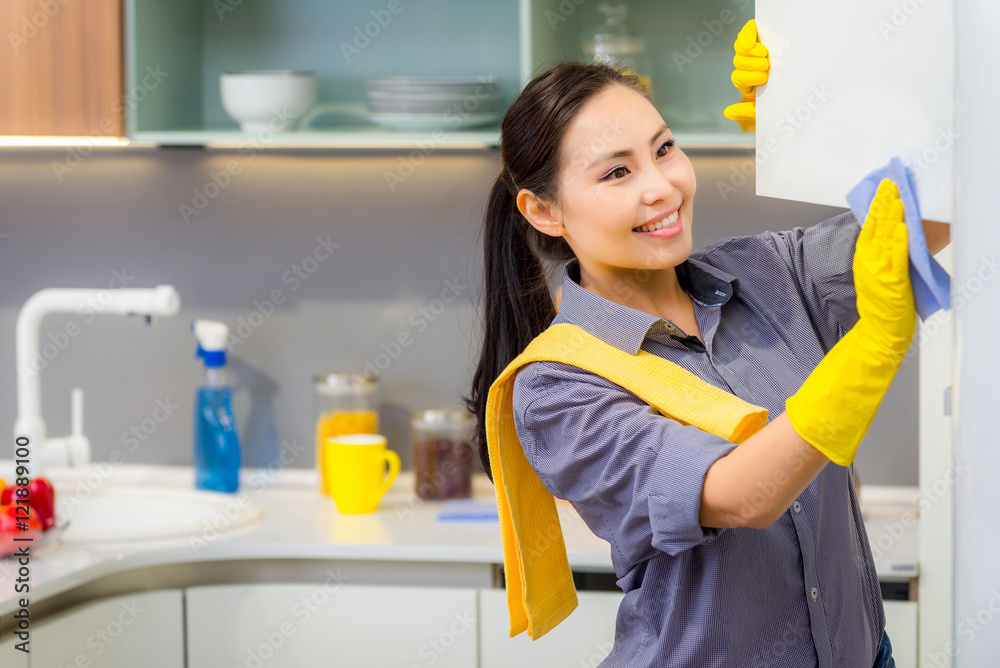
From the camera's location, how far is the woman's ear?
3.61 ft

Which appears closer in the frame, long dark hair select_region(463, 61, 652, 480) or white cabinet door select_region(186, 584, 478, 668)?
long dark hair select_region(463, 61, 652, 480)

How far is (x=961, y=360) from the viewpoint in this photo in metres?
0.67

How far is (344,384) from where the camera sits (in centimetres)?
204

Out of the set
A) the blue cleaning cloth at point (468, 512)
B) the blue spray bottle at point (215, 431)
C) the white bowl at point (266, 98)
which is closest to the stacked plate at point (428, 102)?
the white bowl at point (266, 98)

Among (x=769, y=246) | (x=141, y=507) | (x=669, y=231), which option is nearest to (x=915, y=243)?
(x=669, y=231)

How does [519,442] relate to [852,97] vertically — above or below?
below

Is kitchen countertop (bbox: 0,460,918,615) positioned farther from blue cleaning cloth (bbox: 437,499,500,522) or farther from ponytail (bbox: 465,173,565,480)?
ponytail (bbox: 465,173,565,480)

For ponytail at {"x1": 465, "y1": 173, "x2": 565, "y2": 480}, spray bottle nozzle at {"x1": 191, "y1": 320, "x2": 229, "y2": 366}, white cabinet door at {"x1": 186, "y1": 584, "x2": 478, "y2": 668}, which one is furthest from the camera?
spray bottle nozzle at {"x1": 191, "y1": 320, "x2": 229, "y2": 366}

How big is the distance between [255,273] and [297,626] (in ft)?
2.51

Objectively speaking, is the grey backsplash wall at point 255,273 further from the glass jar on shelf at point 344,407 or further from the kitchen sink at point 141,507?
the kitchen sink at point 141,507

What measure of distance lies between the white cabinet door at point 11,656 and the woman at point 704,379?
887mm

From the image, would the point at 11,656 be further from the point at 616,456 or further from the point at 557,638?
the point at 616,456

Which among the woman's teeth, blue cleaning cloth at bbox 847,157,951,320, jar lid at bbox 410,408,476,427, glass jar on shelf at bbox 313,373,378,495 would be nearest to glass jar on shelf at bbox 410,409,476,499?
jar lid at bbox 410,408,476,427

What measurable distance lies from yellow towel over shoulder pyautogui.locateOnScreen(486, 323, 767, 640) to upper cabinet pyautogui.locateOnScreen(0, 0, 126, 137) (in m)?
1.09
